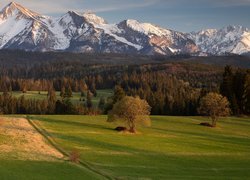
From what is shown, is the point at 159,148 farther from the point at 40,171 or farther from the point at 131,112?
the point at 40,171

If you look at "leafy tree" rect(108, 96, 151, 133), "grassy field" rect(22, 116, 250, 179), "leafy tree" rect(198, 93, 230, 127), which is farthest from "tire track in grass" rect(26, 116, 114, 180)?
"leafy tree" rect(198, 93, 230, 127)

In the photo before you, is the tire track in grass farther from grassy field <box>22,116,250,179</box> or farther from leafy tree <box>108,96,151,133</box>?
leafy tree <box>108,96,151,133</box>

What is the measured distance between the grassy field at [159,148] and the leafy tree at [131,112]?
270 cm

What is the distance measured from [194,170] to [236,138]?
3875 centimetres

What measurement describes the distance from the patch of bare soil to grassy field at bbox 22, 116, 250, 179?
336 cm

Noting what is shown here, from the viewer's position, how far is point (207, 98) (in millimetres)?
119125

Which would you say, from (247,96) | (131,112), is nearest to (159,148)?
(131,112)

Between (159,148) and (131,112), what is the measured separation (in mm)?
19819

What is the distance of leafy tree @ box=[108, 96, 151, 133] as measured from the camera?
94500 millimetres

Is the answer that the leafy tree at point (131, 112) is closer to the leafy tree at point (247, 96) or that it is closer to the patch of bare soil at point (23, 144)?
the patch of bare soil at point (23, 144)

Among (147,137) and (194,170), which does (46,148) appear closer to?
(194,170)

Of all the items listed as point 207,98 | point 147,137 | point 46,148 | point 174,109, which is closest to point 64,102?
point 174,109

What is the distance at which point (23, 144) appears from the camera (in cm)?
6725

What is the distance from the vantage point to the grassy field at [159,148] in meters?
57.2
